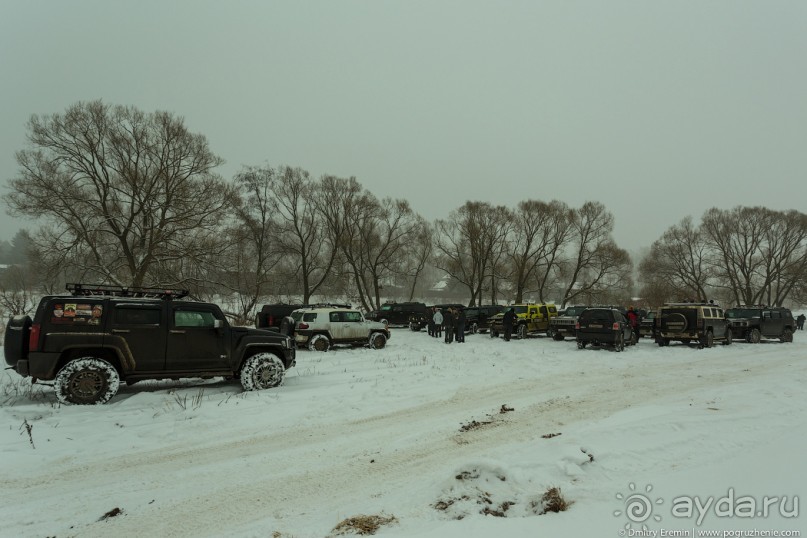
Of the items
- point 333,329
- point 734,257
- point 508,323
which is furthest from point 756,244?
point 333,329

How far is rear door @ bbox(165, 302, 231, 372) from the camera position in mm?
9094

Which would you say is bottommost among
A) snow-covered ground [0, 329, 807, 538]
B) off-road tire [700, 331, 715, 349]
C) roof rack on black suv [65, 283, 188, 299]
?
snow-covered ground [0, 329, 807, 538]

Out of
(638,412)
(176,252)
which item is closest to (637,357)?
(638,412)

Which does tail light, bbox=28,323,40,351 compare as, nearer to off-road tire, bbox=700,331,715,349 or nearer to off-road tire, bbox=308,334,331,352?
off-road tire, bbox=308,334,331,352

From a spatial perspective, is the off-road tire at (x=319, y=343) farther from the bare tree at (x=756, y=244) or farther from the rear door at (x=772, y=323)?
the bare tree at (x=756, y=244)

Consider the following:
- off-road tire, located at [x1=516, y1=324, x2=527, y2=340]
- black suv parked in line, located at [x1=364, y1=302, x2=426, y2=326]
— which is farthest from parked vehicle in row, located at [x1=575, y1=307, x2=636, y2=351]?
black suv parked in line, located at [x1=364, y1=302, x2=426, y2=326]

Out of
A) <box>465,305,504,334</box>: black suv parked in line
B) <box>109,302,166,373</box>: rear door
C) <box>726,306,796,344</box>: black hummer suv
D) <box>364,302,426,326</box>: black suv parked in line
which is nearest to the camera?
<box>109,302,166,373</box>: rear door

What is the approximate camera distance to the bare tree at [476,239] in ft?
178

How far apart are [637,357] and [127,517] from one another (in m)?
16.4

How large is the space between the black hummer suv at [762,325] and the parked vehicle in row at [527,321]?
924cm

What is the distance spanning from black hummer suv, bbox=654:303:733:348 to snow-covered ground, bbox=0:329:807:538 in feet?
35.2

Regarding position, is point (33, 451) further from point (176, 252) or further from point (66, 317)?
point (176, 252)

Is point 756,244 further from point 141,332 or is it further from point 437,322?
point 141,332

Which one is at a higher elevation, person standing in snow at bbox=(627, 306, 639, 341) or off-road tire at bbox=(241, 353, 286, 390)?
person standing in snow at bbox=(627, 306, 639, 341)
